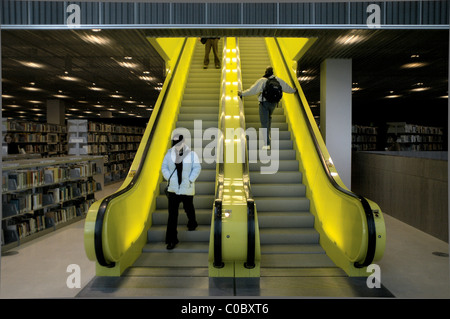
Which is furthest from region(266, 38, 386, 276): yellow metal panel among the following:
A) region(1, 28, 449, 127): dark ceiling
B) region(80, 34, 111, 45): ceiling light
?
region(80, 34, 111, 45): ceiling light

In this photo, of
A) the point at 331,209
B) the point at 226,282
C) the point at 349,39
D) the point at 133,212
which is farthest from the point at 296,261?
the point at 349,39

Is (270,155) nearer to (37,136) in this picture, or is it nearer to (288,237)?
(288,237)

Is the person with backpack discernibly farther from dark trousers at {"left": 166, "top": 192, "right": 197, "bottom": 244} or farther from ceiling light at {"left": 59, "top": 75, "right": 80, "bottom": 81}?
ceiling light at {"left": 59, "top": 75, "right": 80, "bottom": 81}

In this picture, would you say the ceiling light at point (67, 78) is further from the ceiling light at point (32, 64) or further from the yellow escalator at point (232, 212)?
the yellow escalator at point (232, 212)

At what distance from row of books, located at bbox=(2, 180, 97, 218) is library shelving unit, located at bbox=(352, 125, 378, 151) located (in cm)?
964

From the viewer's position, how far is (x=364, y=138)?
14.6m

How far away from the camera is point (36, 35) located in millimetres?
6840

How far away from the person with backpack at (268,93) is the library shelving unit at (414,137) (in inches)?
373

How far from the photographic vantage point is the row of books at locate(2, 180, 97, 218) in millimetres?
6309

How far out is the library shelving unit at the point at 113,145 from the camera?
14338 millimetres

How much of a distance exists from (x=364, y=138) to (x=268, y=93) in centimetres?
913

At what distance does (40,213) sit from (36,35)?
10.8 ft

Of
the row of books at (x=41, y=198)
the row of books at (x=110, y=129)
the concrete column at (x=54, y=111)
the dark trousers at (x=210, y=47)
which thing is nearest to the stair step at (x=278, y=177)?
the row of books at (x=41, y=198)
